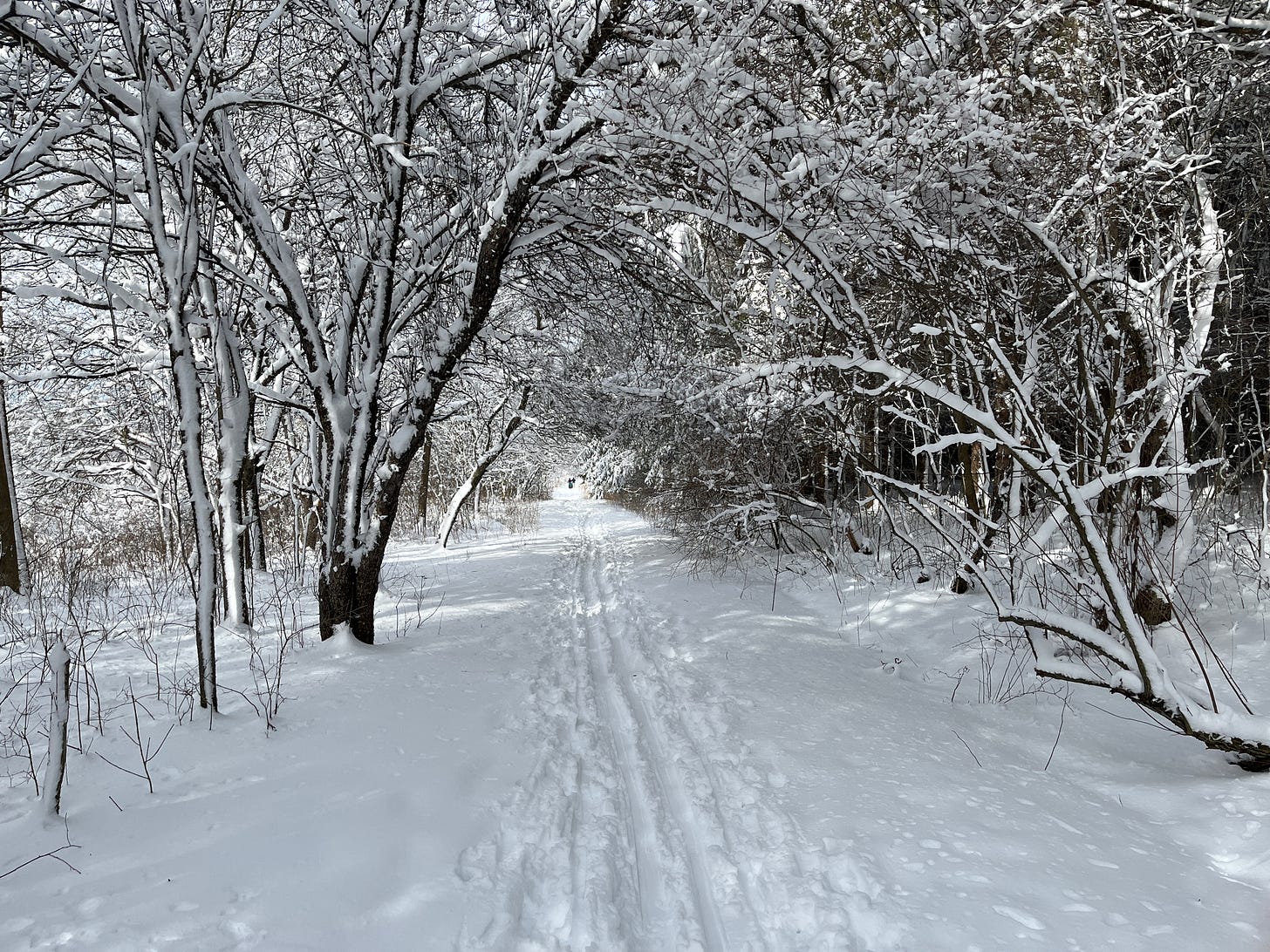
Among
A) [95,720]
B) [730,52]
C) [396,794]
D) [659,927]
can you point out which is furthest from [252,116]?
[659,927]

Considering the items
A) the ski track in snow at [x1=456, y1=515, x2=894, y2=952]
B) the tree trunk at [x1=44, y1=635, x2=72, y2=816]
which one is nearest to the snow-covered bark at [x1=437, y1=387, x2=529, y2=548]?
the ski track in snow at [x1=456, y1=515, x2=894, y2=952]

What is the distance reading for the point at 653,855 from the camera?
308 cm

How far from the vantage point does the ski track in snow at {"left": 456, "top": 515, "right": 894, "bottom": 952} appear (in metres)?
2.54

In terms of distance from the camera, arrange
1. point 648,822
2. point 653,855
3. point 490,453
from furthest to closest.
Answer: point 490,453 < point 648,822 < point 653,855

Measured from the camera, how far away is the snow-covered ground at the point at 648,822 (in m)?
2.44

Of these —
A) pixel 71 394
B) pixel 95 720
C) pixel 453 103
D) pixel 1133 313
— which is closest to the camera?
pixel 95 720

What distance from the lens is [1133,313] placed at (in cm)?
516

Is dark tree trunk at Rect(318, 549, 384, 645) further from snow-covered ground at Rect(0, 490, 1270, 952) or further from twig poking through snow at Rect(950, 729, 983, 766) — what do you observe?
twig poking through snow at Rect(950, 729, 983, 766)

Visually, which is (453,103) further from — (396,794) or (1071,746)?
(1071,746)

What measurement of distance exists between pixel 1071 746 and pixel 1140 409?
2963 millimetres

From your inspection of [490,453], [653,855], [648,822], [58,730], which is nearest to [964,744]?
[648,822]

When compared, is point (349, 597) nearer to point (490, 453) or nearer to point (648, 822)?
point (648, 822)

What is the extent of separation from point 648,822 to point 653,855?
0.28m

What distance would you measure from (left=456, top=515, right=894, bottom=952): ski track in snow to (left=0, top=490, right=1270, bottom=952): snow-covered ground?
0.05 ft
